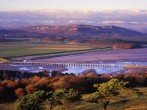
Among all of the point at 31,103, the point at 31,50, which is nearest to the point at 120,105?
the point at 31,103

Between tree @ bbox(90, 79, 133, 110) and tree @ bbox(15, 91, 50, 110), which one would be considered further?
tree @ bbox(90, 79, 133, 110)

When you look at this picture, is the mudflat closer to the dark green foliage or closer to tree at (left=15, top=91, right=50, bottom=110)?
the dark green foliage

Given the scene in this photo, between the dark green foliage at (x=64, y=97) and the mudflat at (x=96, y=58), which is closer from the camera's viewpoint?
the dark green foliage at (x=64, y=97)

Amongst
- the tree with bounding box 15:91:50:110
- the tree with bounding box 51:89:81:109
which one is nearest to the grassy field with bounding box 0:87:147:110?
the tree with bounding box 51:89:81:109

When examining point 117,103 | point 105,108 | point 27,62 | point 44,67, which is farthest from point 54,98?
point 27,62

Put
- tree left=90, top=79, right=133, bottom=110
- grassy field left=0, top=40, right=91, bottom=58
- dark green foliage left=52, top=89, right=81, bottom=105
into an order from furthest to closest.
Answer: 1. grassy field left=0, top=40, right=91, bottom=58
2. tree left=90, top=79, right=133, bottom=110
3. dark green foliage left=52, top=89, right=81, bottom=105

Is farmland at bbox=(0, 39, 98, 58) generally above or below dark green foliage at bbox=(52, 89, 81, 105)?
below

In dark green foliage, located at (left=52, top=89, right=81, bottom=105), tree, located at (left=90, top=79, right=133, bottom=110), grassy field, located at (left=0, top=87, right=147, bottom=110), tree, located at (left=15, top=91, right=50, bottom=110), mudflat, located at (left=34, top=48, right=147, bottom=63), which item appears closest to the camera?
tree, located at (left=15, top=91, right=50, bottom=110)

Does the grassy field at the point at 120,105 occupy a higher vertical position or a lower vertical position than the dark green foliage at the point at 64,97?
lower

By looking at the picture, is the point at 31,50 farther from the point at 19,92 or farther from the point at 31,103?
the point at 31,103

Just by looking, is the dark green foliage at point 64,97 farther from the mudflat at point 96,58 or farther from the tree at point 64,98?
the mudflat at point 96,58

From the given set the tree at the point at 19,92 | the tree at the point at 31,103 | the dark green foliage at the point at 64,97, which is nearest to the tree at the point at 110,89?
the dark green foliage at the point at 64,97

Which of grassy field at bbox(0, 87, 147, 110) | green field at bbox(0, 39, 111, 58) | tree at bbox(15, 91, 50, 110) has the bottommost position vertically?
green field at bbox(0, 39, 111, 58)
